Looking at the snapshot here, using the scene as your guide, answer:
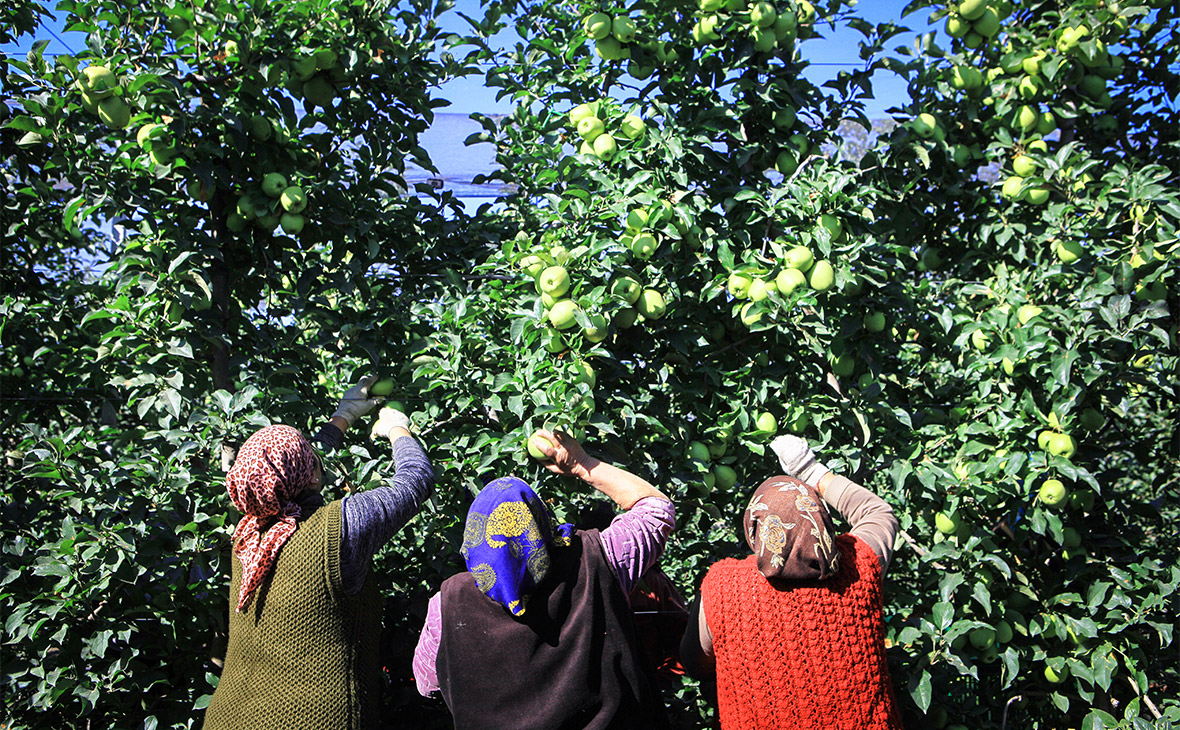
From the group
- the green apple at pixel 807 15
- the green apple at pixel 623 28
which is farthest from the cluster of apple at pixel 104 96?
the green apple at pixel 807 15

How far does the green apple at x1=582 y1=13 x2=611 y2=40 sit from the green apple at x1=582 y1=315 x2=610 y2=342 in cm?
90

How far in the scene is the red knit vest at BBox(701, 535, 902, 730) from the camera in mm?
1512

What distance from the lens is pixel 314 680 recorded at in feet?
5.22

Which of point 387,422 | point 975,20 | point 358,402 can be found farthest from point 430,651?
point 975,20

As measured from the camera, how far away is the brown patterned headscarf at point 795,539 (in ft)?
4.85

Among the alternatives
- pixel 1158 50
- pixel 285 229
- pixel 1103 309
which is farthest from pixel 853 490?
pixel 1158 50

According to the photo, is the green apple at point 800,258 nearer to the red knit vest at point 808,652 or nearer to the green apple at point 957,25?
the red knit vest at point 808,652

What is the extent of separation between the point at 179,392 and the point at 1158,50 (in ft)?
11.3

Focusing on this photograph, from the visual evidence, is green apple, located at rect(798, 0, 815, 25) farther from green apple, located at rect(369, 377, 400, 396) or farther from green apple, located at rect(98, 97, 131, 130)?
green apple, located at rect(98, 97, 131, 130)

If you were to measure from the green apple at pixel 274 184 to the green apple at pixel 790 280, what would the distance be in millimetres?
1348

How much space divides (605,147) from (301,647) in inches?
58.9

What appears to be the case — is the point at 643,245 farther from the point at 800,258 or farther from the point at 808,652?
the point at 808,652

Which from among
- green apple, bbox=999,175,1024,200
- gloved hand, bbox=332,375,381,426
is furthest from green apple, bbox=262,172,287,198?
green apple, bbox=999,175,1024,200

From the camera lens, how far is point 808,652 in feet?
4.97
